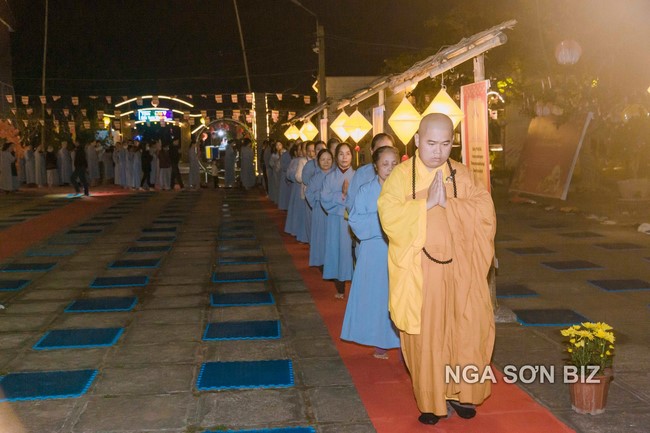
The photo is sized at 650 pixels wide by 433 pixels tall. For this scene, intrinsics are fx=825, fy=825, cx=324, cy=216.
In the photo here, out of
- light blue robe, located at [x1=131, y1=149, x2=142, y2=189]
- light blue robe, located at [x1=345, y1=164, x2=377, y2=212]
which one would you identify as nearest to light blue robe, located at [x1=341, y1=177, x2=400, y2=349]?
light blue robe, located at [x1=345, y1=164, x2=377, y2=212]

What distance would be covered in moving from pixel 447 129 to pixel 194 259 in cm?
797

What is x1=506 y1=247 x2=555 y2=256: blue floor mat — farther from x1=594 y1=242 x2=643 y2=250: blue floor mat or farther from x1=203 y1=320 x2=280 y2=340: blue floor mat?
A: x1=203 y1=320 x2=280 y2=340: blue floor mat

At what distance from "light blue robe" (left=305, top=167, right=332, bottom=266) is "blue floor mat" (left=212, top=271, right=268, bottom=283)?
688 millimetres

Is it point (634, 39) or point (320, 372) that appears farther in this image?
point (634, 39)

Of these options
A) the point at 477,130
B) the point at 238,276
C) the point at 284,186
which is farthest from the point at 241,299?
the point at 284,186

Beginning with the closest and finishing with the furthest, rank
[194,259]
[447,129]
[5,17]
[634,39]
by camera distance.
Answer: [447,129] → [194,259] → [634,39] → [5,17]

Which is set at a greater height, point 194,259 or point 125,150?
point 125,150

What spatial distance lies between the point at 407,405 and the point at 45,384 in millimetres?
2589

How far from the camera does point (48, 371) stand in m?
6.22

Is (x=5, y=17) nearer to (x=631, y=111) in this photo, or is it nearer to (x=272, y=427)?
(x=631, y=111)

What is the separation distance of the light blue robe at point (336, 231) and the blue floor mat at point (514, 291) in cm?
169

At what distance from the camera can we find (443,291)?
15.5ft

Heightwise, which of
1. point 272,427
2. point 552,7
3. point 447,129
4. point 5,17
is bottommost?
point 272,427

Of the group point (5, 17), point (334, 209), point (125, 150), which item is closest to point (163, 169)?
point (125, 150)
